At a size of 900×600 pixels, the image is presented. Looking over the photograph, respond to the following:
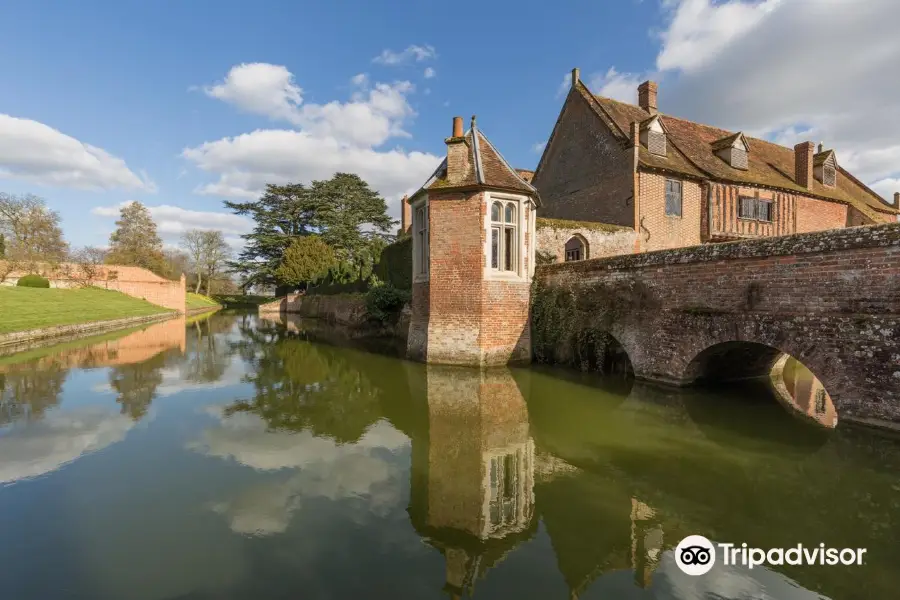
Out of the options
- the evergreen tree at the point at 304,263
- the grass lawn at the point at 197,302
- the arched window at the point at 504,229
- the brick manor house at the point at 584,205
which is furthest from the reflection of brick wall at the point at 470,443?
the grass lawn at the point at 197,302

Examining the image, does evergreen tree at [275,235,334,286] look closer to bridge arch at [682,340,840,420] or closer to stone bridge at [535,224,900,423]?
stone bridge at [535,224,900,423]

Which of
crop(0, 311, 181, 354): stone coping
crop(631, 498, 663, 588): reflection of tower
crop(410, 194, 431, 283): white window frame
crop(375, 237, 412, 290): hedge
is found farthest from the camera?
crop(375, 237, 412, 290): hedge

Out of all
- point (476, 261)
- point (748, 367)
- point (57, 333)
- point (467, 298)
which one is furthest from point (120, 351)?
point (748, 367)

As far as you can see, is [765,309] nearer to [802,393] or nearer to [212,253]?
[802,393]

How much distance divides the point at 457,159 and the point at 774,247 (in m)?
8.20

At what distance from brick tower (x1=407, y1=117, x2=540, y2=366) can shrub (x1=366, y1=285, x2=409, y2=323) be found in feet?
26.7

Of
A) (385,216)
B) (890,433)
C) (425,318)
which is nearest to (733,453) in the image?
(890,433)

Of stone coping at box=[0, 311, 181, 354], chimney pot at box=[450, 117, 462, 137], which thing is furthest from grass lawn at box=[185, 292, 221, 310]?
chimney pot at box=[450, 117, 462, 137]

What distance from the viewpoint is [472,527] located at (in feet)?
13.1

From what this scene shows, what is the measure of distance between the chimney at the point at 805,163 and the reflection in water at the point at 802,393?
1397 cm

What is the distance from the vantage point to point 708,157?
2073 centimetres

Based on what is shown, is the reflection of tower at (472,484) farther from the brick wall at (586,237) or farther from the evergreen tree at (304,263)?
the evergreen tree at (304,263)

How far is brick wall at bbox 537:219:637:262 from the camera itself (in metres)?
16.5

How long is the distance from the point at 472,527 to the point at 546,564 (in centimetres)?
79
